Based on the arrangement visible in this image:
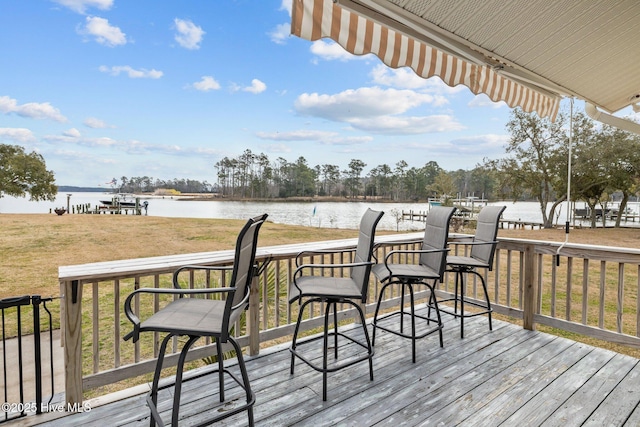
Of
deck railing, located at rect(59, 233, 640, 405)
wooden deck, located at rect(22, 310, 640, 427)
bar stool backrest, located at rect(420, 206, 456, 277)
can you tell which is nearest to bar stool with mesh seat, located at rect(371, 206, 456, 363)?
bar stool backrest, located at rect(420, 206, 456, 277)

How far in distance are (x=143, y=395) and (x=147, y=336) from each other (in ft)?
16.7

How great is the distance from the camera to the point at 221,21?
60.3ft

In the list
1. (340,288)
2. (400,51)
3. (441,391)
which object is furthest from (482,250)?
(400,51)

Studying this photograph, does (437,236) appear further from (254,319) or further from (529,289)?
(254,319)

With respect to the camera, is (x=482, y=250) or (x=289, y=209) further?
(x=289, y=209)

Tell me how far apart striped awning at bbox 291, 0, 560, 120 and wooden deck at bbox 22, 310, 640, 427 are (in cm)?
200

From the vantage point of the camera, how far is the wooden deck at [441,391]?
6.36 feet

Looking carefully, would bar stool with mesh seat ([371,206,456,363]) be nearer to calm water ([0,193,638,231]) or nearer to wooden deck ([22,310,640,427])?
wooden deck ([22,310,640,427])

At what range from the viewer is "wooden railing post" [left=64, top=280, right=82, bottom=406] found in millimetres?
1959

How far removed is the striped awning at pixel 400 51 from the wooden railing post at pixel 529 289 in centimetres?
132

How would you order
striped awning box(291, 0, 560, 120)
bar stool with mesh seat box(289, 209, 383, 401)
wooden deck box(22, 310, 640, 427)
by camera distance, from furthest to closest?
bar stool with mesh seat box(289, 209, 383, 401), wooden deck box(22, 310, 640, 427), striped awning box(291, 0, 560, 120)

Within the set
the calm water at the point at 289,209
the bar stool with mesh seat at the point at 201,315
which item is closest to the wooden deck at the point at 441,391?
the bar stool with mesh seat at the point at 201,315

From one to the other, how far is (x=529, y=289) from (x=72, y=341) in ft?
12.1

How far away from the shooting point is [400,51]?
200 cm
